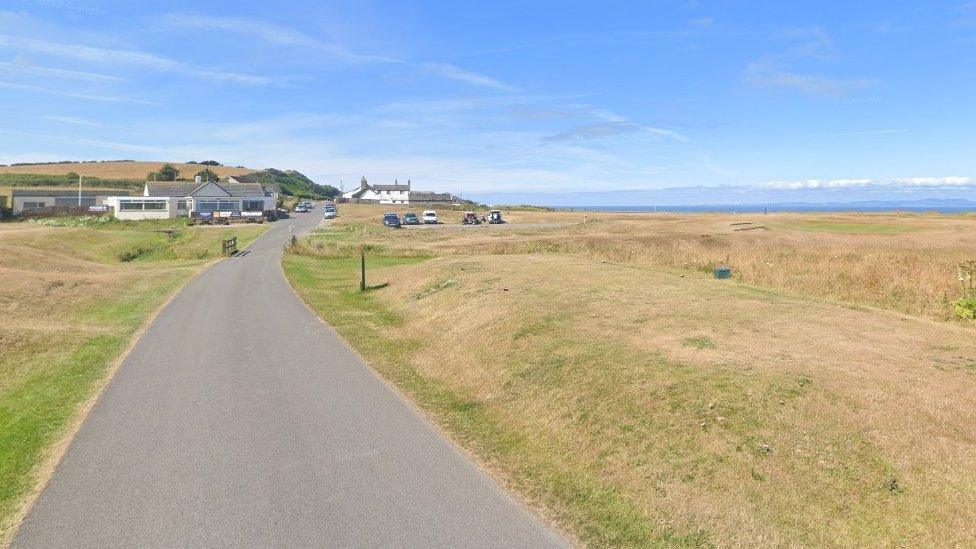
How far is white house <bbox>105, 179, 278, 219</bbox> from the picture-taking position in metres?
83.9

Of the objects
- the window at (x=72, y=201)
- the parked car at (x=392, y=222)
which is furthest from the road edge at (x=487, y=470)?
the window at (x=72, y=201)

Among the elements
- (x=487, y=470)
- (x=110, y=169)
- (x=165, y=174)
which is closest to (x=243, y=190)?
(x=165, y=174)

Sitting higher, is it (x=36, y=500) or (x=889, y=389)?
(x=889, y=389)

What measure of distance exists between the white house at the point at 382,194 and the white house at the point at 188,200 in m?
63.7

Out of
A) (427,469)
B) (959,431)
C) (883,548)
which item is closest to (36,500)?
(427,469)

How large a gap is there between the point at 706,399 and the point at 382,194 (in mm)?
159402

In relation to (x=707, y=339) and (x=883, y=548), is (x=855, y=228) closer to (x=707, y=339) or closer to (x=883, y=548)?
(x=707, y=339)

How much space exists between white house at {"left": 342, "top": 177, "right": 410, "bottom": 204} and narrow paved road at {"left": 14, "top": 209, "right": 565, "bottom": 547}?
483ft

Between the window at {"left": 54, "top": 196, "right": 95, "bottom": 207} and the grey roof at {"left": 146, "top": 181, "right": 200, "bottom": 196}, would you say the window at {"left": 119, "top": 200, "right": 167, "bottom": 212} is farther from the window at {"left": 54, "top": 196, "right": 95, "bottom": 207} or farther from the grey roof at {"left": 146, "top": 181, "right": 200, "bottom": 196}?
the window at {"left": 54, "top": 196, "right": 95, "bottom": 207}

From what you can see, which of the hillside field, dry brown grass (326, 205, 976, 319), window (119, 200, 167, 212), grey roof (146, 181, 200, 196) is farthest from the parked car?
the hillside field

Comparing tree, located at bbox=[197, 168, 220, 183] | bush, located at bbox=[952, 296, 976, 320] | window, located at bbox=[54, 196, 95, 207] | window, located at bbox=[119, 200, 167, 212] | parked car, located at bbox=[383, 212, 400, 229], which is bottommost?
bush, located at bbox=[952, 296, 976, 320]

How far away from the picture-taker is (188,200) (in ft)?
293

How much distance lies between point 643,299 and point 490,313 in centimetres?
462

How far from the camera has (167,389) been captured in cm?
1257
